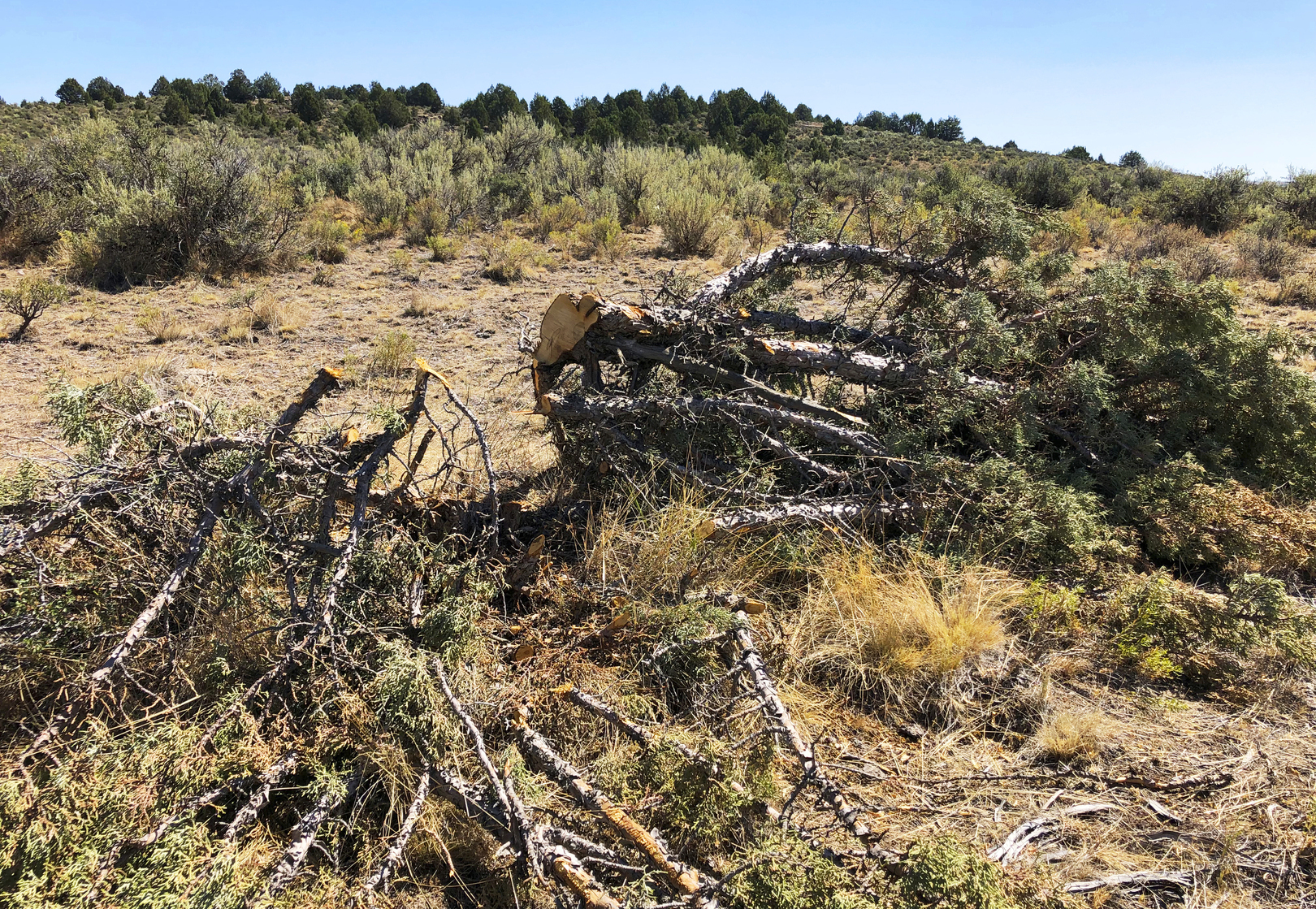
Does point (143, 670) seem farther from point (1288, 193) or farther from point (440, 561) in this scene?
point (1288, 193)

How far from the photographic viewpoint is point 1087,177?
66.3 ft

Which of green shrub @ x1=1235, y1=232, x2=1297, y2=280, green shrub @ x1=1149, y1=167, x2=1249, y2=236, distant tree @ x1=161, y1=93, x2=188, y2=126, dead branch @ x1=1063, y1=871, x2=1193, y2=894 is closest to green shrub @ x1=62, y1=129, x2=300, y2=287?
dead branch @ x1=1063, y1=871, x2=1193, y2=894

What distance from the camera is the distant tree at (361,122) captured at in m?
26.8

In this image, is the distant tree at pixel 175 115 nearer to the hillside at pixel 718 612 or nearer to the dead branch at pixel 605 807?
the hillside at pixel 718 612

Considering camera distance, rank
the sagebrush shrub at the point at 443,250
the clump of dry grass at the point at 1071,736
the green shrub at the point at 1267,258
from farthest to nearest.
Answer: the sagebrush shrub at the point at 443,250
the green shrub at the point at 1267,258
the clump of dry grass at the point at 1071,736

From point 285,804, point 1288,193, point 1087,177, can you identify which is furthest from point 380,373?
point 1087,177

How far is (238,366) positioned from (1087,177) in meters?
21.9

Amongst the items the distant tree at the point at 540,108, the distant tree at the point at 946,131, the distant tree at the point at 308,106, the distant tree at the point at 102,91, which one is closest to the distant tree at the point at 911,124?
the distant tree at the point at 946,131

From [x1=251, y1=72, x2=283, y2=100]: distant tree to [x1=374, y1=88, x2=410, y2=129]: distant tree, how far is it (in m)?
10.7

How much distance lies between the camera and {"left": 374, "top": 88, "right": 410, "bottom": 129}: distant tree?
3009 cm

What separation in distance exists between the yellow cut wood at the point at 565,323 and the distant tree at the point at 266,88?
41572mm

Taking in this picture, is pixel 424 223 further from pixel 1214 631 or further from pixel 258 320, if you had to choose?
pixel 1214 631

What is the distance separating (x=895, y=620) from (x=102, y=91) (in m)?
46.4

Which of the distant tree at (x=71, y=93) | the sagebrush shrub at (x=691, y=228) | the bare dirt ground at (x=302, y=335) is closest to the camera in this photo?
the bare dirt ground at (x=302, y=335)
